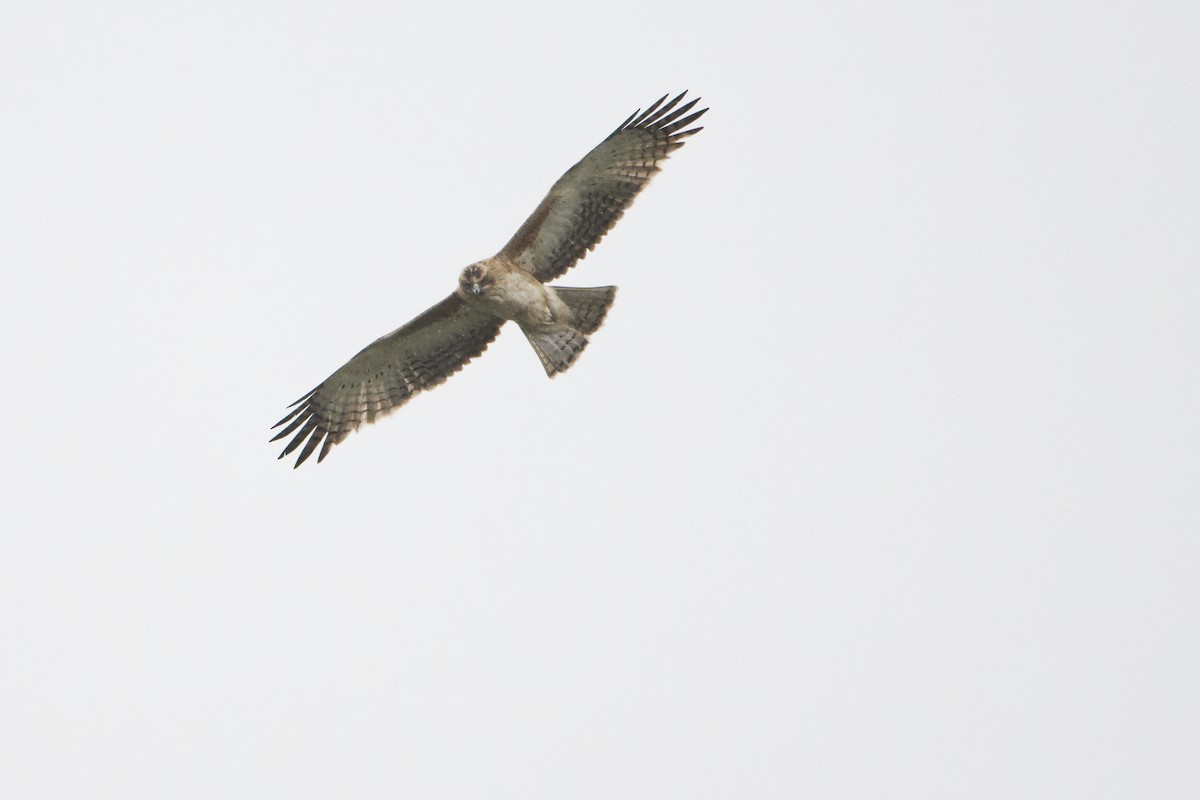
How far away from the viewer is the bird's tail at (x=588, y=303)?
37.2 feet

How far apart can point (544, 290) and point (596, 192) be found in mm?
807

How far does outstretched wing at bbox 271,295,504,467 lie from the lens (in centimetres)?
1155

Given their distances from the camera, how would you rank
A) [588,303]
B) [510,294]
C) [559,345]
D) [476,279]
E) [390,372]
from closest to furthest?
[476,279]
[510,294]
[588,303]
[559,345]
[390,372]

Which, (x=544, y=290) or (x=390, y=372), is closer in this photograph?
(x=544, y=290)

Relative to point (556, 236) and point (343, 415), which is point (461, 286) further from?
point (343, 415)

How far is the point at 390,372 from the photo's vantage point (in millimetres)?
11992

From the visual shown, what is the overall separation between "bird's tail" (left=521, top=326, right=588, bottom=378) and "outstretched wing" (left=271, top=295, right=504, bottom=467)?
1.32 ft

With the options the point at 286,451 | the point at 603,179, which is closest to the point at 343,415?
the point at 286,451

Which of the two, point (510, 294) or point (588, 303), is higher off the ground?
point (588, 303)

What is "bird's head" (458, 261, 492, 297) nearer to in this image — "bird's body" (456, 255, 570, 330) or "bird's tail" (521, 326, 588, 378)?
"bird's body" (456, 255, 570, 330)

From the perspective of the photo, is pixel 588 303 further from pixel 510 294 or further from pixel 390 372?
pixel 390 372

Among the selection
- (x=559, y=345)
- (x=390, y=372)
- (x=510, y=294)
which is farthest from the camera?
(x=390, y=372)

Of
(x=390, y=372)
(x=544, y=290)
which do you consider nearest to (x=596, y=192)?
(x=544, y=290)

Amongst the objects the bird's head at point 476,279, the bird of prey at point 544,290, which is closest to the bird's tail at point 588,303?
the bird of prey at point 544,290
